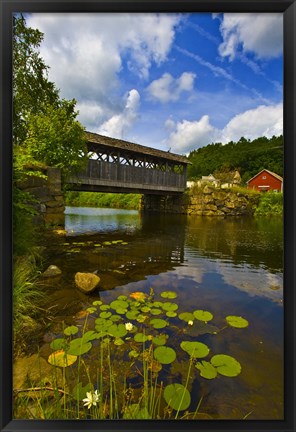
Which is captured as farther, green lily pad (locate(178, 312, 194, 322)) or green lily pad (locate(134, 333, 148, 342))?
green lily pad (locate(178, 312, 194, 322))

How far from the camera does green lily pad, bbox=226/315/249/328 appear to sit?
327 centimetres

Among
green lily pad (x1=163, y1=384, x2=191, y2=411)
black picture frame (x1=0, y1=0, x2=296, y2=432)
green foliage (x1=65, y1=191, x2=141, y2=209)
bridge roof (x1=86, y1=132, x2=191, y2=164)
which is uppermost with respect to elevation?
bridge roof (x1=86, y1=132, x2=191, y2=164)

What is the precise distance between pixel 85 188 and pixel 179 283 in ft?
34.8

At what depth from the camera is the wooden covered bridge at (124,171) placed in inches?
533

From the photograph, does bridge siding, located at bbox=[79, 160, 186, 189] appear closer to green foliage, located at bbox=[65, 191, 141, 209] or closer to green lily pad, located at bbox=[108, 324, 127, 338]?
green lily pad, located at bbox=[108, 324, 127, 338]

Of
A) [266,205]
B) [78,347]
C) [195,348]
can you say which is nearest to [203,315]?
[195,348]

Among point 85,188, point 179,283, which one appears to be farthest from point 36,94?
point 179,283

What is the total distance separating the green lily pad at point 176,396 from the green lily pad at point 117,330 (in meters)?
0.97

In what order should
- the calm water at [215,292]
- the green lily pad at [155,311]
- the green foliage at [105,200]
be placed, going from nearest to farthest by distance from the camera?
1. the calm water at [215,292]
2. the green lily pad at [155,311]
3. the green foliage at [105,200]

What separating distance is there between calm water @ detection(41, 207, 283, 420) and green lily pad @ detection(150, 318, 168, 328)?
0.58 metres

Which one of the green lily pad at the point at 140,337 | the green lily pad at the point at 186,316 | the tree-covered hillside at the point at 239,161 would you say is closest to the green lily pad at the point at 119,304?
the green lily pad at the point at 140,337

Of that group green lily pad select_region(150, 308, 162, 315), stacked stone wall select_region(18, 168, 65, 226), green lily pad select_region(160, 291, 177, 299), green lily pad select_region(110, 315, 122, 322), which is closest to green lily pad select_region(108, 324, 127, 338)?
green lily pad select_region(110, 315, 122, 322)

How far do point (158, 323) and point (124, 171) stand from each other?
14.0m

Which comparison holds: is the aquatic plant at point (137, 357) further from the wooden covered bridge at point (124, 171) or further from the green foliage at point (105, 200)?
the green foliage at point (105, 200)
